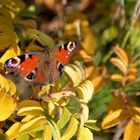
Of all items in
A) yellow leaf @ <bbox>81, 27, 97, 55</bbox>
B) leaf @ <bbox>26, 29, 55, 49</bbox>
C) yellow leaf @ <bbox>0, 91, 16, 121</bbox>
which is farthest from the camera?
yellow leaf @ <bbox>81, 27, 97, 55</bbox>

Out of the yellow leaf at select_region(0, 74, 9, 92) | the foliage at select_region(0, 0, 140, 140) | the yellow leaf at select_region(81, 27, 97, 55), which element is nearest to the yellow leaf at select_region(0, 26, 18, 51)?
the foliage at select_region(0, 0, 140, 140)

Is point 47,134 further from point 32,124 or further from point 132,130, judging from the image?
point 132,130

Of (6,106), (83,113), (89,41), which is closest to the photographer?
(6,106)

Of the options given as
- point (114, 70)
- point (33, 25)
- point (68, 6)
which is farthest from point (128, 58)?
point (68, 6)

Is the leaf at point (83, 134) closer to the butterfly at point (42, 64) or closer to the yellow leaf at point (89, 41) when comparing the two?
the butterfly at point (42, 64)

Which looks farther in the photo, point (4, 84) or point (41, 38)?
point (41, 38)

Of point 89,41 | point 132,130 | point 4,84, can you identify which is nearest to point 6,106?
point 4,84

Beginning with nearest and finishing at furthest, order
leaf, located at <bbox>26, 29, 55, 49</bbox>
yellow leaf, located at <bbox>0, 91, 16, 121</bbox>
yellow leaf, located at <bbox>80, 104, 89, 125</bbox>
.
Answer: yellow leaf, located at <bbox>0, 91, 16, 121</bbox>, yellow leaf, located at <bbox>80, 104, 89, 125</bbox>, leaf, located at <bbox>26, 29, 55, 49</bbox>

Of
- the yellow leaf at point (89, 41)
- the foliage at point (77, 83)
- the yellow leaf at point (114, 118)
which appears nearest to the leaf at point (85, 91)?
the foliage at point (77, 83)

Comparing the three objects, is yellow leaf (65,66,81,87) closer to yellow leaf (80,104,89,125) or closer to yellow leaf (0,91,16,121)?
yellow leaf (80,104,89,125)
